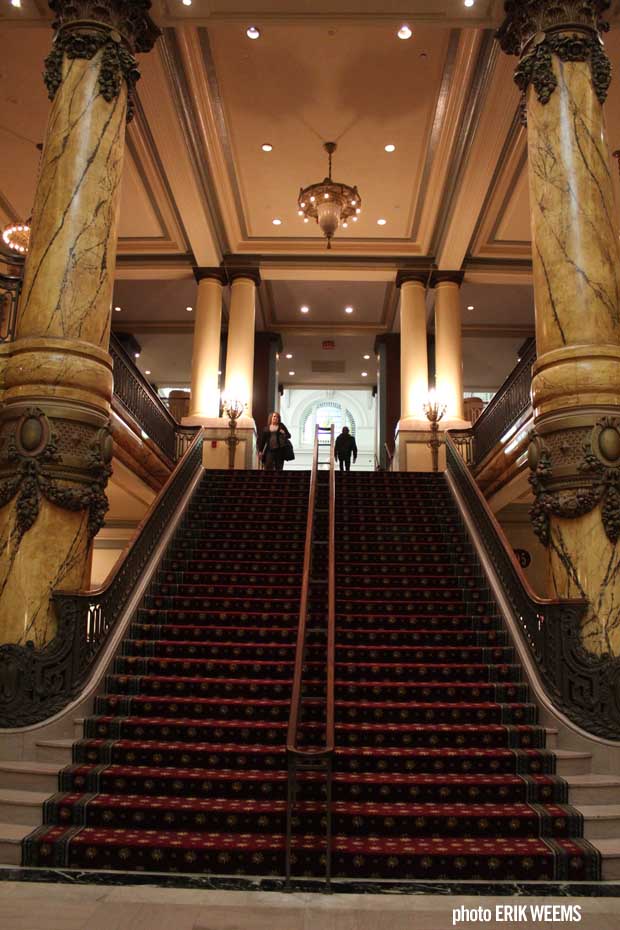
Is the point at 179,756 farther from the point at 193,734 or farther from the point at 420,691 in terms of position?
the point at 420,691

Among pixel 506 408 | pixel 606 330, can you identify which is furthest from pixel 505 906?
pixel 506 408

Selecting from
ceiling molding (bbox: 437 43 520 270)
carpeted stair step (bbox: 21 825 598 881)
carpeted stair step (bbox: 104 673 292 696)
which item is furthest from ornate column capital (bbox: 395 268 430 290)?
carpeted stair step (bbox: 21 825 598 881)

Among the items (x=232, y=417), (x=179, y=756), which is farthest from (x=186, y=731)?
(x=232, y=417)

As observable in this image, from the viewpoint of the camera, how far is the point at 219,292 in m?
13.8

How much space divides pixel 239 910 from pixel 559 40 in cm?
692

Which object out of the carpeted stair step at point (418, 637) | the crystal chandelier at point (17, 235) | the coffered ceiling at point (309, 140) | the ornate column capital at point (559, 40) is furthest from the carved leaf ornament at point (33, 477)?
Answer: the crystal chandelier at point (17, 235)

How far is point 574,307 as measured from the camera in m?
5.50

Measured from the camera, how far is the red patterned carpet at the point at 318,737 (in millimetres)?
3771

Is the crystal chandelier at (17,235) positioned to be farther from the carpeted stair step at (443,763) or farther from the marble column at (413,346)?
the carpeted stair step at (443,763)

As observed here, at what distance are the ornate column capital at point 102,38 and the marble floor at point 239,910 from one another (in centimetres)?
592

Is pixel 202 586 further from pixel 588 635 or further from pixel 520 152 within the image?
pixel 520 152

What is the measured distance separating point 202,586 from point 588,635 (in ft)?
11.8

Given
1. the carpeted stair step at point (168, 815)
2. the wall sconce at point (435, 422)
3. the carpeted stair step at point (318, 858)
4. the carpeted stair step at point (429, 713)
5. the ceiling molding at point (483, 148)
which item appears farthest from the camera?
the wall sconce at point (435, 422)

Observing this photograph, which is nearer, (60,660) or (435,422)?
(60,660)
